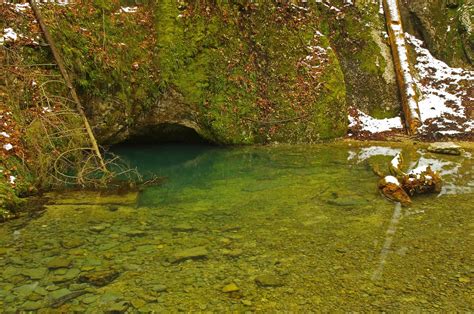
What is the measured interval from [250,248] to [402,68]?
34.0 ft

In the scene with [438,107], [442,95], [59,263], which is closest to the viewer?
[59,263]

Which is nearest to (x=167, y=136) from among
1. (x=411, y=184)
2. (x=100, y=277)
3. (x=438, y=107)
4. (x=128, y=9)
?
(x=128, y=9)

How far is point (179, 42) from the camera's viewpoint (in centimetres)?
1190

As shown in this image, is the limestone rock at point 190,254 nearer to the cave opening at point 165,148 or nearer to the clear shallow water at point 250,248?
the clear shallow water at point 250,248

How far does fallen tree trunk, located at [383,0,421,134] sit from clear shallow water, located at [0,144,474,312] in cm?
408

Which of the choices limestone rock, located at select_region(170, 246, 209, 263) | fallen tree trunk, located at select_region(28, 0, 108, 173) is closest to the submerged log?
limestone rock, located at select_region(170, 246, 209, 263)

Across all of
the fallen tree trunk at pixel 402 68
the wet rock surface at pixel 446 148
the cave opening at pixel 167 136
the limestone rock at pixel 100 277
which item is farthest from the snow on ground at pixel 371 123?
the limestone rock at pixel 100 277

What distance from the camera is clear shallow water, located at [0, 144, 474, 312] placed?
404 cm

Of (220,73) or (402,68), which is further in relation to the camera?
(402,68)

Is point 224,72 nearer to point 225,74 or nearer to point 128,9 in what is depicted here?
point 225,74

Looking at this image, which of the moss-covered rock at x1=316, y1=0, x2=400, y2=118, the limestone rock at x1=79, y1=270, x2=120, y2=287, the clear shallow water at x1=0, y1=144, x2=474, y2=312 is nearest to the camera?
the clear shallow water at x1=0, y1=144, x2=474, y2=312

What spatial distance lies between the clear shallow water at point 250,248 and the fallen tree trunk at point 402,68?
13.4 ft

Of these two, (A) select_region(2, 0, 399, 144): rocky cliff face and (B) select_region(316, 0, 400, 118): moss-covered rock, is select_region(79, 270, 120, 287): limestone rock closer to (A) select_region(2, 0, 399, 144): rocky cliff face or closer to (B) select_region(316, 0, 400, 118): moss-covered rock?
(A) select_region(2, 0, 399, 144): rocky cliff face

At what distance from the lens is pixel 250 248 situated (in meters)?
5.16
